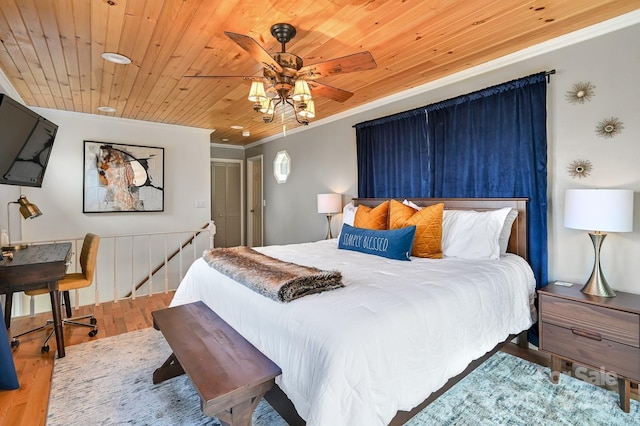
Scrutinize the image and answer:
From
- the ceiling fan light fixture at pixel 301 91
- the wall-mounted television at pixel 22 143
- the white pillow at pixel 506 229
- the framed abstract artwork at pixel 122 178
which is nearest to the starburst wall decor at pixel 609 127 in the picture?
the white pillow at pixel 506 229

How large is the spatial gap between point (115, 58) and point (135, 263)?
3.22 metres

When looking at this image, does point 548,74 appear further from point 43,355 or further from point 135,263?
point 135,263

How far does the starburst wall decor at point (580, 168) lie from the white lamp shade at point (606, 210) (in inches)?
15.1

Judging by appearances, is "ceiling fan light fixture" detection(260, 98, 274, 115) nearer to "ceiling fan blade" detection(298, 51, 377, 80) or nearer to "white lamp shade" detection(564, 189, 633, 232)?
"ceiling fan blade" detection(298, 51, 377, 80)

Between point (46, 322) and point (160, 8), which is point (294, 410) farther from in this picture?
point (46, 322)

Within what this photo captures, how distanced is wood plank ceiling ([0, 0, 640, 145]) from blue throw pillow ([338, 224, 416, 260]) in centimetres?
145

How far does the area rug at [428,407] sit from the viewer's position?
179 cm

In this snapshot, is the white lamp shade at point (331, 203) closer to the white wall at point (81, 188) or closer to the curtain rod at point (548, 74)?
the white wall at point (81, 188)

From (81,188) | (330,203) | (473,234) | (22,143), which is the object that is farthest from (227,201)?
(473,234)

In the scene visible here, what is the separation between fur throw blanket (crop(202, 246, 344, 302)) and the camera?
62.8 inches

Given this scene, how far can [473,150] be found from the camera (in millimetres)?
2924

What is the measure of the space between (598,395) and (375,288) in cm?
167

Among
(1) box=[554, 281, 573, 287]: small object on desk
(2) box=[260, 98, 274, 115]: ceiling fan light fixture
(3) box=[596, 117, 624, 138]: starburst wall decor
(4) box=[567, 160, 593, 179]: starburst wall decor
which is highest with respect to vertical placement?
(2) box=[260, 98, 274, 115]: ceiling fan light fixture

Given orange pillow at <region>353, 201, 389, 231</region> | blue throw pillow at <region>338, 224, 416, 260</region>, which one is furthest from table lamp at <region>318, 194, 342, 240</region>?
blue throw pillow at <region>338, 224, 416, 260</region>
